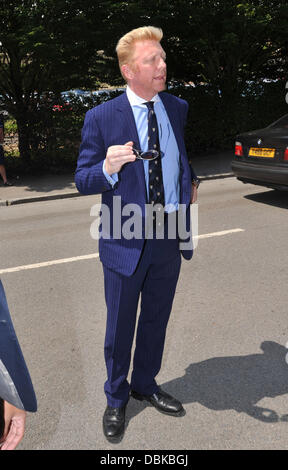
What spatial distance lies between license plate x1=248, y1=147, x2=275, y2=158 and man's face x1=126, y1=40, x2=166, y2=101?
530cm

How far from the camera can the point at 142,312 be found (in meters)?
2.76

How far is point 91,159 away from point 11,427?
1.36 m

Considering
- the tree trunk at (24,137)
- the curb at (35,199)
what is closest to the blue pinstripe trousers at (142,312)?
the curb at (35,199)

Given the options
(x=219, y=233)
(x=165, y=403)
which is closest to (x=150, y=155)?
(x=165, y=403)

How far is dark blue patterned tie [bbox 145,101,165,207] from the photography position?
2.43 metres

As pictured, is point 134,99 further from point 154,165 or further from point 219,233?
point 219,233

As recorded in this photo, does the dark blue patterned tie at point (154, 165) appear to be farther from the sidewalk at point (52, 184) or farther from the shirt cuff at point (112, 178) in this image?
the sidewalk at point (52, 184)

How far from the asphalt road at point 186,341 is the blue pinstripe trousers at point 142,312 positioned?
0.95ft

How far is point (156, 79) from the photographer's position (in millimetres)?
2311

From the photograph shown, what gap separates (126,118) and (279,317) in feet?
7.60

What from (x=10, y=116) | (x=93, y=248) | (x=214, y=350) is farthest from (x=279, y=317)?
(x=10, y=116)

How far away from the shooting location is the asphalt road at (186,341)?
8.87 feet

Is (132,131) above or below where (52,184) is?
above

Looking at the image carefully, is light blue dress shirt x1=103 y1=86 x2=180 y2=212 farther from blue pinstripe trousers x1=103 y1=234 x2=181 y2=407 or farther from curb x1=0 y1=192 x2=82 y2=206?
curb x1=0 y1=192 x2=82 y2=206
